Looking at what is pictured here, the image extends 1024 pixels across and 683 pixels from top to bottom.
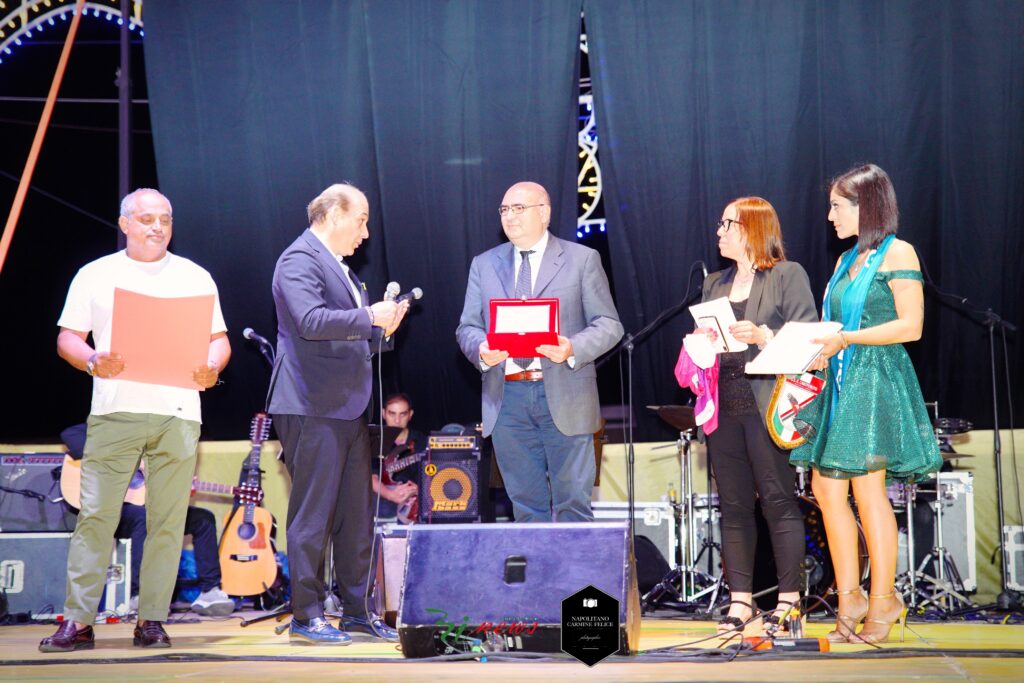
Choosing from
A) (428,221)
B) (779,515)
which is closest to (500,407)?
(779,515)

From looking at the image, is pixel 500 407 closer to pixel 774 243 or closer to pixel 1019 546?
pixel 774 243

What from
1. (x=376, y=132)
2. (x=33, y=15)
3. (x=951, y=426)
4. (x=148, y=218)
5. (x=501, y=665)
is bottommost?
(x=501, y=665)

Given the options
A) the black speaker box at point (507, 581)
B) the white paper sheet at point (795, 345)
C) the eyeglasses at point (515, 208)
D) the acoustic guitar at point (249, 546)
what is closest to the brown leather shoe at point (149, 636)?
the black speaker box at point (507, 581)

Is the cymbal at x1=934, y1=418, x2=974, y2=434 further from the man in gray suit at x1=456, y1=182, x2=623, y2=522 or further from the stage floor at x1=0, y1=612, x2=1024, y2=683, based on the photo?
the man in gray suit at x1=456, y1=182, x2=623, y2=522

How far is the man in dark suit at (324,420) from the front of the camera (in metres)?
3.48

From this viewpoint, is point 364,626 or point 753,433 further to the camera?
point 364,626

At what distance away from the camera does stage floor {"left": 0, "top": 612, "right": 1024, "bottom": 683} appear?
2541mm

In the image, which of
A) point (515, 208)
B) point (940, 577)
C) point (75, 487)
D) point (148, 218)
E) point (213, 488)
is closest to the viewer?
point (148, 218)

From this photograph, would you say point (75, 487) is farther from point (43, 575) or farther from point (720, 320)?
point (720, 320)

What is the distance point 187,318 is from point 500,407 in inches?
46.6

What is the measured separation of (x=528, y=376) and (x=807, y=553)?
2062mm

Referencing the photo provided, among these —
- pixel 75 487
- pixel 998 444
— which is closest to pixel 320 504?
pixel 75 487

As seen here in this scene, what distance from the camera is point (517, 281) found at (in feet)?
12.2

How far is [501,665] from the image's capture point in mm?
2727
